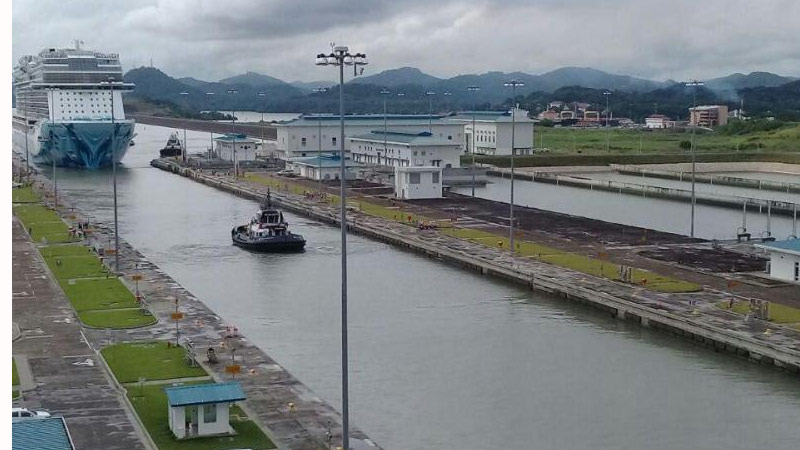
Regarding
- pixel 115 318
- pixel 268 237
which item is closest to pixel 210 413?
pixel 115 318

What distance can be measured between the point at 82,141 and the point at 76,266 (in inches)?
1494

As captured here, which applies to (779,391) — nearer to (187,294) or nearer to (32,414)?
(32,414)

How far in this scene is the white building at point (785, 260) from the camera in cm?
2352

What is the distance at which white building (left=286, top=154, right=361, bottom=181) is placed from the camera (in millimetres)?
55094

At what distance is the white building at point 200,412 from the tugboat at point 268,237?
1844 centimetres

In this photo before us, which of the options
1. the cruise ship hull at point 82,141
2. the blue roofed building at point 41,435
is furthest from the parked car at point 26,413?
the cruise ship hull at point 82,141

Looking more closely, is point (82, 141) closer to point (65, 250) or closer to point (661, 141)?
point (65, 250)

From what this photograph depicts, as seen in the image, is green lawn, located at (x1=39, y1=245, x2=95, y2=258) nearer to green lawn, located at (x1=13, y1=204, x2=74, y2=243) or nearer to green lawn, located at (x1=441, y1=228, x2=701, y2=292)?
green lawn, located at (x1=13, y1=204, x2=74, y2=243)

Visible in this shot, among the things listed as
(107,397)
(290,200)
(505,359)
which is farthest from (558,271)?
(290,200)

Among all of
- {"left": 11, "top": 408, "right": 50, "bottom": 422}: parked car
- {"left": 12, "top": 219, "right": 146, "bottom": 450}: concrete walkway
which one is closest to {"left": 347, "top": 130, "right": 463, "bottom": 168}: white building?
{"left": 12, "top": 219, "right": 146, "bottom": 450}: concrete walkway

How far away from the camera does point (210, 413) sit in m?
13.3

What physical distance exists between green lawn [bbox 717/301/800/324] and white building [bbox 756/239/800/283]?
3003mm

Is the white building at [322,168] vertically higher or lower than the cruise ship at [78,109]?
lower

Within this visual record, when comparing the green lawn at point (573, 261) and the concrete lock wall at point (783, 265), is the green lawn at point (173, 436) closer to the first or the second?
the green lawn at point (573, 261)
